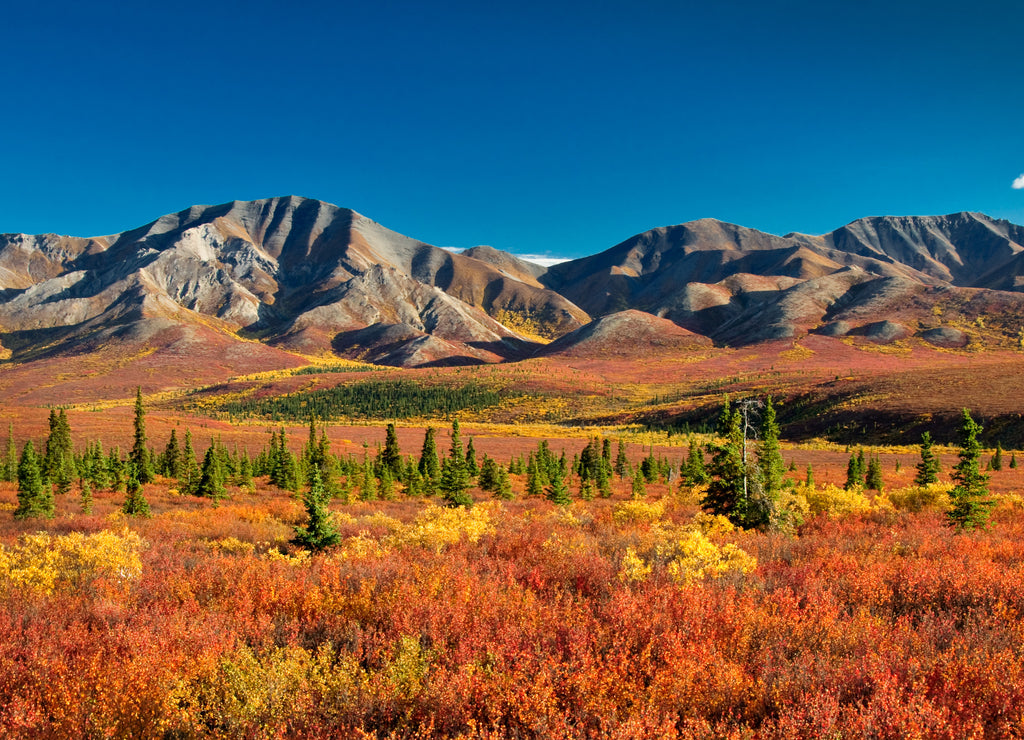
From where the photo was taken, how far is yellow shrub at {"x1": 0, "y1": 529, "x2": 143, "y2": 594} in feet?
23.6

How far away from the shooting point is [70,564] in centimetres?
805

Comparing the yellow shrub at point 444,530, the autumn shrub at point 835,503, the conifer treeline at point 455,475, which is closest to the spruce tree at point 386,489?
the conifer treeline at point 455,475

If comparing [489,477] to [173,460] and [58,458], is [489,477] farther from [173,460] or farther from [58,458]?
[173,460]

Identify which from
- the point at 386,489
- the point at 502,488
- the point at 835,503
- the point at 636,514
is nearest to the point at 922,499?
the point at 835,503

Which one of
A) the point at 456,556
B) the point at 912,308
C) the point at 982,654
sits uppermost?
the point at 912,308

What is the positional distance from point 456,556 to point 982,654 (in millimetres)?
6569

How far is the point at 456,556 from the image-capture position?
873 centimetres

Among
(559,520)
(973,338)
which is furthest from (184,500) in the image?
(973,338)

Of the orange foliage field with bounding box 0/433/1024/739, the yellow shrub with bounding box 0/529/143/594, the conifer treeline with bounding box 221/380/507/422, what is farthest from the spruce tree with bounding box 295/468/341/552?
the conifer treeline with bounding box 221/380/507/422

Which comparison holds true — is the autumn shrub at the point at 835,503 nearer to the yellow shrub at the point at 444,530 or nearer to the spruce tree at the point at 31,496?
the yellow shrub at the point at 444,530

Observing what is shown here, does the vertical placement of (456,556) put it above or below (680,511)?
above

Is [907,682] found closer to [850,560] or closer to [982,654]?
[982,654]

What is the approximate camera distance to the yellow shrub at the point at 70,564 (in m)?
7.21

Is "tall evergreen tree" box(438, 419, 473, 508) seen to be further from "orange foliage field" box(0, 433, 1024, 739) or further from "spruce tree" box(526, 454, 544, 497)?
"orange foliage field" box(0, 433, 1024, 739)
